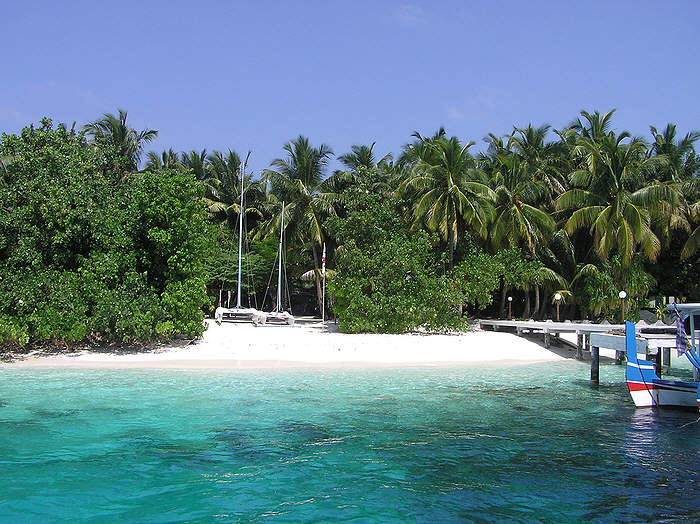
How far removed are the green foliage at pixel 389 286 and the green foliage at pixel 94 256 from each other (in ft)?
25.7

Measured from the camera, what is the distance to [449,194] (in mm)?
31594

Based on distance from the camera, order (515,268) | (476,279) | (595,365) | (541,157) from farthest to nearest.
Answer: (541,157), (515,268), (476,279), (595,365)

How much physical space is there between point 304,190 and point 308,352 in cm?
1690

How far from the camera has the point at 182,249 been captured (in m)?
23.3

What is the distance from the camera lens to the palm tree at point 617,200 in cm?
3228

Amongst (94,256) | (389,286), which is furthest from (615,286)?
(94,256)

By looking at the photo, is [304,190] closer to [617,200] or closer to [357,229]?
[357,229]

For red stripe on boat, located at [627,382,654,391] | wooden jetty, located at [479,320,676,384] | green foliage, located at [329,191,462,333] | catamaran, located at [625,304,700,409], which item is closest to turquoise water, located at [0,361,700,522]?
catamaran, located at [625,304,700,409]

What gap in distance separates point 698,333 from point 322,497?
11.4 metres

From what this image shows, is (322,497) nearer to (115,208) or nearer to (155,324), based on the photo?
(155,324)

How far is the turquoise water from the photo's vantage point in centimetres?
801

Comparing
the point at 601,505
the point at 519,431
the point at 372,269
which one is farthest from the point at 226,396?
the point at 372,269

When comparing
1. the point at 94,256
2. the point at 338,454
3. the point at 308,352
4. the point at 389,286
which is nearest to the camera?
the point at 338,454

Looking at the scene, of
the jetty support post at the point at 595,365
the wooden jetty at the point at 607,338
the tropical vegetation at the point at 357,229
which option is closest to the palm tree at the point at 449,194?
the tropical vegetation at the point at 357,229
